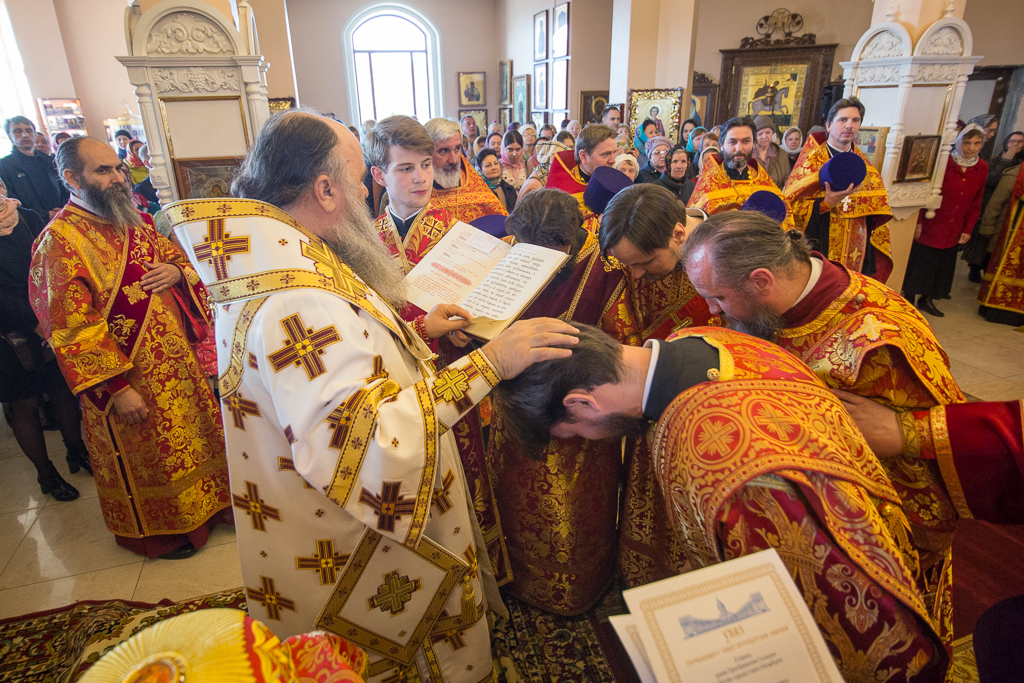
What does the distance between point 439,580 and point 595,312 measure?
48.8 inches

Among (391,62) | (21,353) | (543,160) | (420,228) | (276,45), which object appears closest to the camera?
(420,228)

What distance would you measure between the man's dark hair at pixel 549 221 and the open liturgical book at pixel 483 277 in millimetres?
127

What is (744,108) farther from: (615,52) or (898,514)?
(898,514)

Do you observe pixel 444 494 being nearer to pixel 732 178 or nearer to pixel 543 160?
pixel 732 178

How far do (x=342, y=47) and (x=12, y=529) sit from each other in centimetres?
1646

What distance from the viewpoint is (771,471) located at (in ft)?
3.88

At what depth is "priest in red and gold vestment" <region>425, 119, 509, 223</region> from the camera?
3445 millimetres

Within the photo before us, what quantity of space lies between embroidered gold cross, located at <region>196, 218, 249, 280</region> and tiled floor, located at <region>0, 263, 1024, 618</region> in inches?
79.5

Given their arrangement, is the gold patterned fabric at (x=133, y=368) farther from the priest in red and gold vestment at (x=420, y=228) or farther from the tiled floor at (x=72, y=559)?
the priest in red and gold vestment at (x=420, y=228)

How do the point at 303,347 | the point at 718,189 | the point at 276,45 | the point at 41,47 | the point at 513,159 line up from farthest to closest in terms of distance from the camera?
1. the point at 41,47
2. the point at 276,45
3. the point at 513,159
4. the point at 718,189
5. the point at 303,347

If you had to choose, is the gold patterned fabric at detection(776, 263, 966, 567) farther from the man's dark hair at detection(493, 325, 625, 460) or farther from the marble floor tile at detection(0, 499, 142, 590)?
the marble floor tile at detection(0, 499, 142, 590)

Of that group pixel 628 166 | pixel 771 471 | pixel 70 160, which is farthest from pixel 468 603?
pixel 628 166

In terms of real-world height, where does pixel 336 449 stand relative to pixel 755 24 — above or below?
below

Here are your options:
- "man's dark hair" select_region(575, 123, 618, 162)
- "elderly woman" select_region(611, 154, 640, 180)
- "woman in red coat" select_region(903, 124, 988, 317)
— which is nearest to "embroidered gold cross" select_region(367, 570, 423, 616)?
"man's dark hair" select_region(575, 123, 618, 162)
